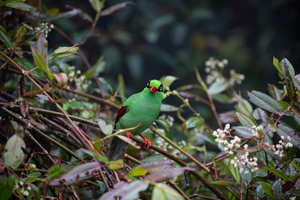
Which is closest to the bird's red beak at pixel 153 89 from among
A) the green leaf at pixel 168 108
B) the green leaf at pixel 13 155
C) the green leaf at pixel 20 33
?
the green leaf at pixel 168 108

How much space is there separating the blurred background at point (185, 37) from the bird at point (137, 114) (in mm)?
2792

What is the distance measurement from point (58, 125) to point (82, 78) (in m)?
0.79

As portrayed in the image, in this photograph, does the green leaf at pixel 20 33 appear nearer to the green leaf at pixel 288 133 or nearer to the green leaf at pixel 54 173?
the green leaf at pixel 54 173

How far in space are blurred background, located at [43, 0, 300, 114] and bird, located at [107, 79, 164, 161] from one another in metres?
2.79

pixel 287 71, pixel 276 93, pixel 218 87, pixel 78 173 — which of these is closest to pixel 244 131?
pixel 287 71

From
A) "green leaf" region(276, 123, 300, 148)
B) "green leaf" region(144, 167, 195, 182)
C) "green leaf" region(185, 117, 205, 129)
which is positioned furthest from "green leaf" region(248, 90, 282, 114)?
"green leaf" region(144, 167, 195, 182)

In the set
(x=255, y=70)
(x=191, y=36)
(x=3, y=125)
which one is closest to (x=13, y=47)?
(x=3, y=125)

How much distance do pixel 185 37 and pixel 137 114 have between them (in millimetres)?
3597

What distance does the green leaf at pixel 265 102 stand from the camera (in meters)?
1.74

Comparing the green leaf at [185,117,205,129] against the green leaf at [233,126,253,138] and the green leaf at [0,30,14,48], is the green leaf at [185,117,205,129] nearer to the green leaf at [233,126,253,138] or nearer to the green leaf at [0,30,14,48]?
the green leaf at [233,126,253,138]

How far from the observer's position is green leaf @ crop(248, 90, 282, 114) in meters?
1.74

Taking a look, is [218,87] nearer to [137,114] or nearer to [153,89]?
[153,89]

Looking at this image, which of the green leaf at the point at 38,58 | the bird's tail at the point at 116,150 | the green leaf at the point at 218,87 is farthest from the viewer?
the green leaf at the point at 218,87

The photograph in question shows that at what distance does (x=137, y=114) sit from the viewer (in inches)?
81.2
